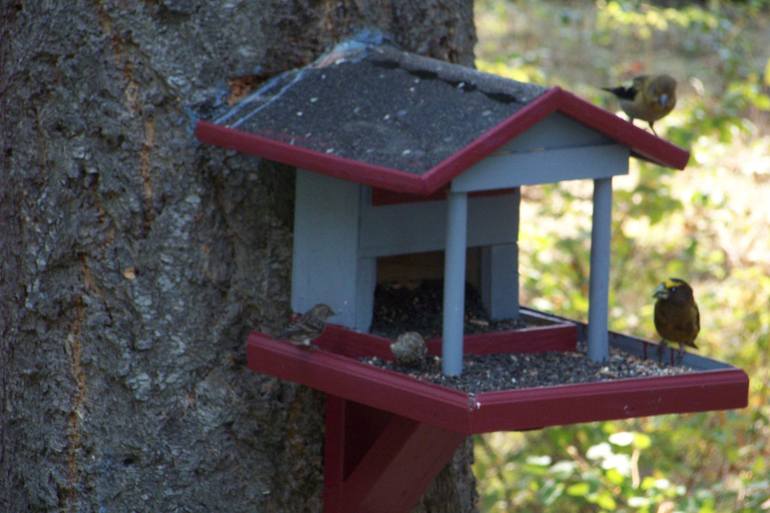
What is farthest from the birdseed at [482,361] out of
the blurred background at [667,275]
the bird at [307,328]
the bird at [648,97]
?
the blurred background at [667,275]

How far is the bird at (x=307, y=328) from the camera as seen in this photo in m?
2.54

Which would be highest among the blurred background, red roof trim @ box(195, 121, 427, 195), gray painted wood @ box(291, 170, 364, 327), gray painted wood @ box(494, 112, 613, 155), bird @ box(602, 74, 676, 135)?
bird @ box(602, 74, 676, 135)

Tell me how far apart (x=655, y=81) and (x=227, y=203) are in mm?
1590

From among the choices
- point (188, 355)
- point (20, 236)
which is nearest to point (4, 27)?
point (20, 236)

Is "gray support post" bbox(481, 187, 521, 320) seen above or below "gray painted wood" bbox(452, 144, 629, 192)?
below

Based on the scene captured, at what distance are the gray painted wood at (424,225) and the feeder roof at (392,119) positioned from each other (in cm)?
23

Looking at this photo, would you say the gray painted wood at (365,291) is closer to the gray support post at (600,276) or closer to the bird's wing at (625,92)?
the gray support post at (600,276)

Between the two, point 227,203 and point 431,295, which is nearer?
point 227,203

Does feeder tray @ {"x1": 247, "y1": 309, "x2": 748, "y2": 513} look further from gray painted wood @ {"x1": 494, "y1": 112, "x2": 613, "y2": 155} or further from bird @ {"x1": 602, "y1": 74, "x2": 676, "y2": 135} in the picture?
bird @ {"x1": 602, "y1": 74, "x2": 676, "y2": 135}

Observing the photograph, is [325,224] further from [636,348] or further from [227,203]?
[636,348]

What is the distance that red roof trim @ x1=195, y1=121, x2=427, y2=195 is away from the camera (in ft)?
7.52

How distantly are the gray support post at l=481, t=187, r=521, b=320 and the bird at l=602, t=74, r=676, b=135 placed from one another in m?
0.81

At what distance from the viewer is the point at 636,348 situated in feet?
8.95

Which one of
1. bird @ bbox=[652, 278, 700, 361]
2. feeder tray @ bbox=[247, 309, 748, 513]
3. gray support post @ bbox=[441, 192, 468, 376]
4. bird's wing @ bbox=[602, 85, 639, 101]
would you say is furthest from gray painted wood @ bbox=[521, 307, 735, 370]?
bird's wing @ bbox=[602, 85, 639, 101]
